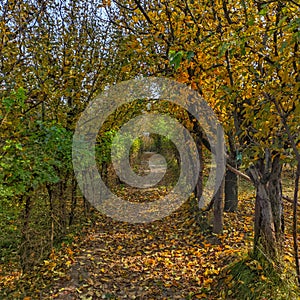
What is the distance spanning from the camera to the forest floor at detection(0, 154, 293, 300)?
3.90 metres

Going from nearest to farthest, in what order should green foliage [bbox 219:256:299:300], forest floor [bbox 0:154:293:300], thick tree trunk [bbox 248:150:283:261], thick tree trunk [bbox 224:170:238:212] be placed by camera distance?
green foliage [bbox 219:256:299:300]
thick tree trunk [bbox 248:150:283:261]
forest floor [bbox 0:154:293:300]
thick tree trunk [bbox 224:170:238:212]

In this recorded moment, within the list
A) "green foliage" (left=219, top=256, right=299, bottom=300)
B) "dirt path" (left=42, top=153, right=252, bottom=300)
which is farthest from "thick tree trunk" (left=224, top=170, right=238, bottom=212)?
"green foliage" (left=219, top=256, right=299, bottom=300)

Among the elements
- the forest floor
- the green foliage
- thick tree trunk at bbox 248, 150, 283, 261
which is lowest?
the forest floor

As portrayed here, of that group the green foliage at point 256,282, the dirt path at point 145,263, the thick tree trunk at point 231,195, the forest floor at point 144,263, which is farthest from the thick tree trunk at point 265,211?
the thick tree trunk at point 231,195

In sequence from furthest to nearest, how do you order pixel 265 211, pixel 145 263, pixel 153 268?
pixel 145 263, pixel 153 268, pixel 265 211

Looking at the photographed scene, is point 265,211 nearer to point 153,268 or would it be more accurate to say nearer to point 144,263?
point 153,268

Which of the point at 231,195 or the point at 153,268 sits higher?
the point at 231,195

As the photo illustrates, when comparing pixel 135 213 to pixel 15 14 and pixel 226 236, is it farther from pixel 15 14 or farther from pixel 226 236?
pixel 15 14

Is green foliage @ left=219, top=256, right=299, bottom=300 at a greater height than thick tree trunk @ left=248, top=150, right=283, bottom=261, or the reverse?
thick tree trunk @ left=248, top=150, right=283, bottom=261

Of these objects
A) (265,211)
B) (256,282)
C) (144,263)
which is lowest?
(144,263)

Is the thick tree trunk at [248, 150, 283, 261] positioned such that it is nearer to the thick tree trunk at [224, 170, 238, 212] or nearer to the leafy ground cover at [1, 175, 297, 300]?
the leafy ground cover at [1, 175, 297, 300]

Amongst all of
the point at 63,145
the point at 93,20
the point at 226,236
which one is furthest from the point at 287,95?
the point at 93,20

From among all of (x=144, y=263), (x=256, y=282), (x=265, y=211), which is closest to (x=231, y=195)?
(x=144, y=263)

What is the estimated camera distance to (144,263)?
488 centimetres
